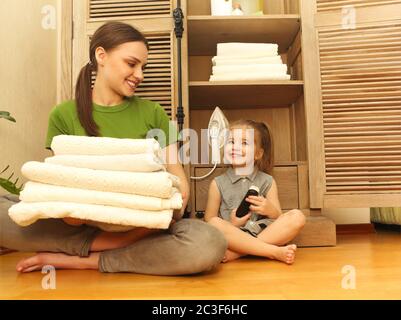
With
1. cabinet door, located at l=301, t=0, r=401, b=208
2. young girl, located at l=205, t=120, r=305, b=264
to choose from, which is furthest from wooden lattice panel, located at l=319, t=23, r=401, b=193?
young girl, located at l=205, t=120, r=305, b=264

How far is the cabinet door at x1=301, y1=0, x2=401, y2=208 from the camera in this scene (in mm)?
1485

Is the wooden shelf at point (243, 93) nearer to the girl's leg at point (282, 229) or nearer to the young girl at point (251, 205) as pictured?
the young girl at point (251, 205)

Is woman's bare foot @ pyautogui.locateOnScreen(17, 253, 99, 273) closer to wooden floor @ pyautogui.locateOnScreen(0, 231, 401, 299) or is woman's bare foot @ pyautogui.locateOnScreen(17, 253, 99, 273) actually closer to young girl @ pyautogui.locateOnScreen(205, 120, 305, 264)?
wooden floor @ pyautogui.locateOnScreen(0, 231, 401, 299)

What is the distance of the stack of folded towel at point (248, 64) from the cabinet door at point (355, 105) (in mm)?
142

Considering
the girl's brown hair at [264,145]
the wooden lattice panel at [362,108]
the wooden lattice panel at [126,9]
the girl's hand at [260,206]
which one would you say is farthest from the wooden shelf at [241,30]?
the girl's hand at [260,206]

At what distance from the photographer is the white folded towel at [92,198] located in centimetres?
89

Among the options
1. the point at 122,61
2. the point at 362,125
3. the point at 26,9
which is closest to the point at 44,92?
the point at 26,9

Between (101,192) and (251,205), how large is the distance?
55cm

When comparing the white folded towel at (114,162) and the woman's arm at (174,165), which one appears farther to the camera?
the woman's arm at (174,165)

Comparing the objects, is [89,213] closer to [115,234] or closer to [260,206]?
[115,234]

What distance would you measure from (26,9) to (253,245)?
1.29 meters

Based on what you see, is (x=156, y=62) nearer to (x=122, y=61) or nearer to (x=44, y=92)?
(x=122, y=61)

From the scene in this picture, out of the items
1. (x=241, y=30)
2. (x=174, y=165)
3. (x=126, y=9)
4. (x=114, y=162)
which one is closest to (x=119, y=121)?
(x=174, y=165)
